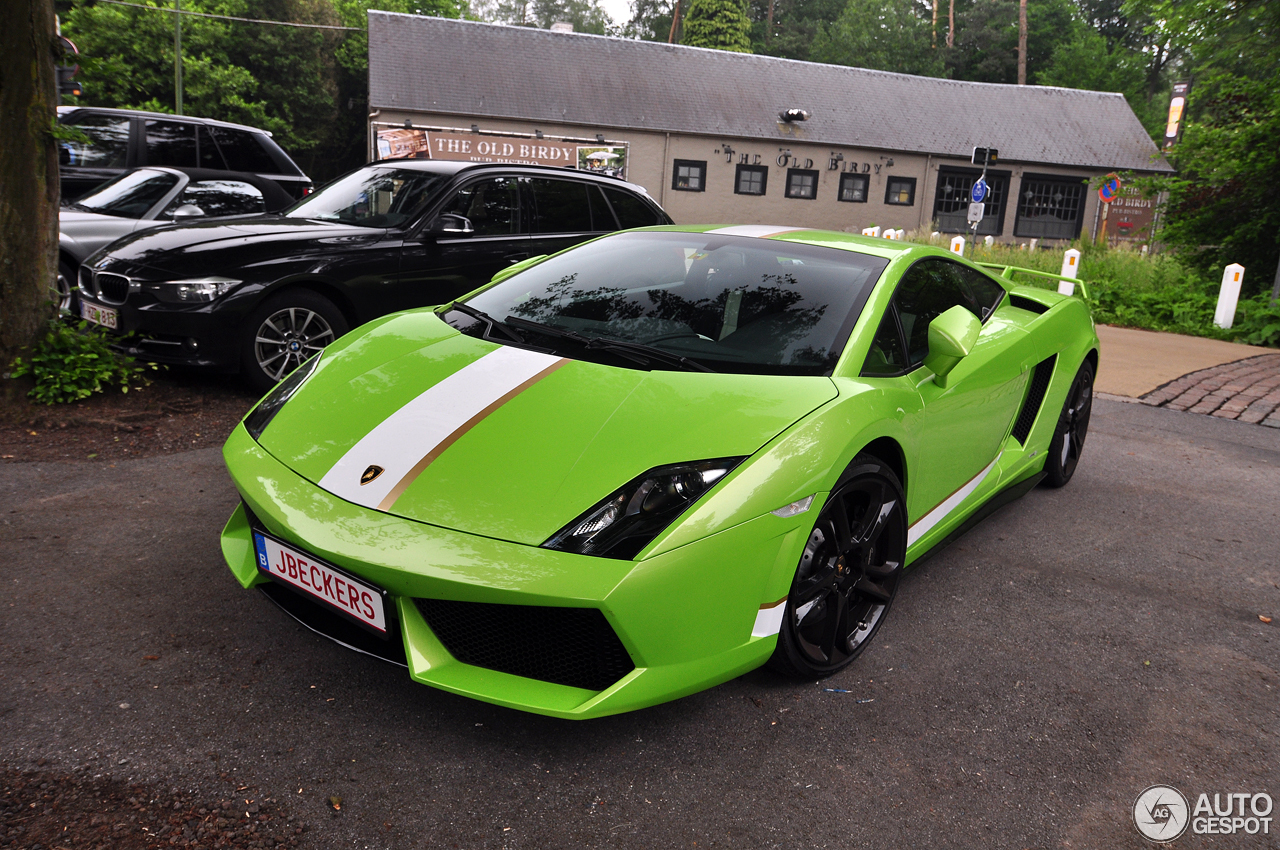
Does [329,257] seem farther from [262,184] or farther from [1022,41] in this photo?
[1022,41]

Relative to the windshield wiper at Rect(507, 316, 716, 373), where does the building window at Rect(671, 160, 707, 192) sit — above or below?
above

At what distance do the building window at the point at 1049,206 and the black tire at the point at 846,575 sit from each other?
119 ft

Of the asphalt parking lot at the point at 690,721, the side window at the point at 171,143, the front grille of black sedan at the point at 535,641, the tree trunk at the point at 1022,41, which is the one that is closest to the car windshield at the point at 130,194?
the side window at the point at 171,143

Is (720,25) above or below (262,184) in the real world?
above

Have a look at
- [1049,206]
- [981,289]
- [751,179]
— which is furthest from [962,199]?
[981,289]

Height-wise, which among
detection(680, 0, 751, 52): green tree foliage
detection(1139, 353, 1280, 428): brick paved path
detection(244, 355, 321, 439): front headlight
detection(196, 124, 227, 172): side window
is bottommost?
detection(1139, 353, 1280, 428): brick paved path

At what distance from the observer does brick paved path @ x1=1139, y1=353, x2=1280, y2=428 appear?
7027 millimetres

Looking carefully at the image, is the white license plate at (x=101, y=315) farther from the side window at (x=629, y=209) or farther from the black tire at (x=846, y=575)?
the black tire at (x=846, y=575)

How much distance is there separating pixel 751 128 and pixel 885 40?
989 inches

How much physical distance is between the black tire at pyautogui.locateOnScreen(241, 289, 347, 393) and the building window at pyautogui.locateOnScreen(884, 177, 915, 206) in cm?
3141

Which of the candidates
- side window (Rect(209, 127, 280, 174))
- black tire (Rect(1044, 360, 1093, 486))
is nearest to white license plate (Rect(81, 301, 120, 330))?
side window (Rect(209, 127, 280, 174))

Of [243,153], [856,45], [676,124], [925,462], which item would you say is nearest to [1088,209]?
→ [676,124]

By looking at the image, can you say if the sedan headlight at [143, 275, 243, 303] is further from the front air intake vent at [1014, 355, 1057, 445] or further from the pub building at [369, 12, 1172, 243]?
the pub building at [369, 12, 1172, 243]

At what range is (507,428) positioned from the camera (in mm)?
2447
